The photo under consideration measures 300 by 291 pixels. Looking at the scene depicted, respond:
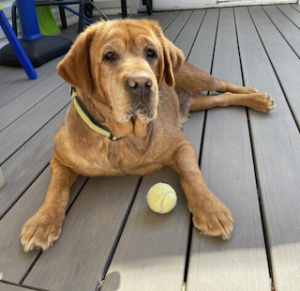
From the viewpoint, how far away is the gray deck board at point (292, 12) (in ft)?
18.7

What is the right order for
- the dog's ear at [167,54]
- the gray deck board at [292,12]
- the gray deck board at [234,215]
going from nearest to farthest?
the gray deck board at [234,215], the dog's ear at [167,54], the gray deck board at [292,12]

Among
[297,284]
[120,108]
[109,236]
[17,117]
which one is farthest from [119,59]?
[17,117]

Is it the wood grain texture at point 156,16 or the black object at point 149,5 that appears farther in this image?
the black object at point 149,5

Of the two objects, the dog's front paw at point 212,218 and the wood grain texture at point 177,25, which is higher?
Answer: the dog's front paw at point 212,218

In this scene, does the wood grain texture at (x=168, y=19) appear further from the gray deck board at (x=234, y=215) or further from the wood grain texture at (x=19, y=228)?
the wood grain texture at (x=19, y=228)

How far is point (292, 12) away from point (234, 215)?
6382mm

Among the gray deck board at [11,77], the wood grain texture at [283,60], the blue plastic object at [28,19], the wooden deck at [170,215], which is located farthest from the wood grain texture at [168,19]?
the wooden deck at [170,215]

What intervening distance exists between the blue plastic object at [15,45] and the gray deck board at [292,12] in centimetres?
452

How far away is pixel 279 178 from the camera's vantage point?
1.73m

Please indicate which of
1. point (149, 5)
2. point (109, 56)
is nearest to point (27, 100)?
point (109, 56)

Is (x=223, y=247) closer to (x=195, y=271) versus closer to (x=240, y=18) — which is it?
(x=195, y=271)

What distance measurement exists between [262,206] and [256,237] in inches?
8.8

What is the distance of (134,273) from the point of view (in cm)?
125

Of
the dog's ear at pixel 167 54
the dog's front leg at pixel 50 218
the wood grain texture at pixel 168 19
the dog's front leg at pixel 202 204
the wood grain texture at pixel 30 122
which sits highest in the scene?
the dog's ear at pixel 167 54
